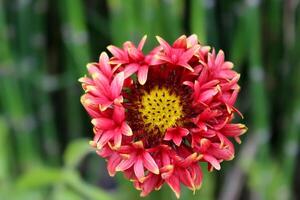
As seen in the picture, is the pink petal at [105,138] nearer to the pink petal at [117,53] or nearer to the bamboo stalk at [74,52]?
the pink petal at [117,53]

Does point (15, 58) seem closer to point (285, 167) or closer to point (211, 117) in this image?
point (285, 167)

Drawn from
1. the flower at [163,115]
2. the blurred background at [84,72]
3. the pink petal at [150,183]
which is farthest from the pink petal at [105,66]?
the blurred background at [84,72]

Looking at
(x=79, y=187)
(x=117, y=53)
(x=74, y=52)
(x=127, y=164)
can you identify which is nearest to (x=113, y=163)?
(x=127, y=164)

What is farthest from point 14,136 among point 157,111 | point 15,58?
point 157,111

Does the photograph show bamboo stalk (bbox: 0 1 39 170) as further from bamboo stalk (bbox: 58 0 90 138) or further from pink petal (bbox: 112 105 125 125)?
pink petal (bbox: 112 105 125 125)

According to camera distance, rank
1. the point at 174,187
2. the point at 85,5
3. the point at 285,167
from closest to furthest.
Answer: the point at 174,187
the point at 285,167
the point at 85,5

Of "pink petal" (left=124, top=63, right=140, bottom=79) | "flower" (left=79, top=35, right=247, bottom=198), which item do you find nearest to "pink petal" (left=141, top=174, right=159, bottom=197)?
"flower" (left=79, top=35, right=247, bottom=198)
